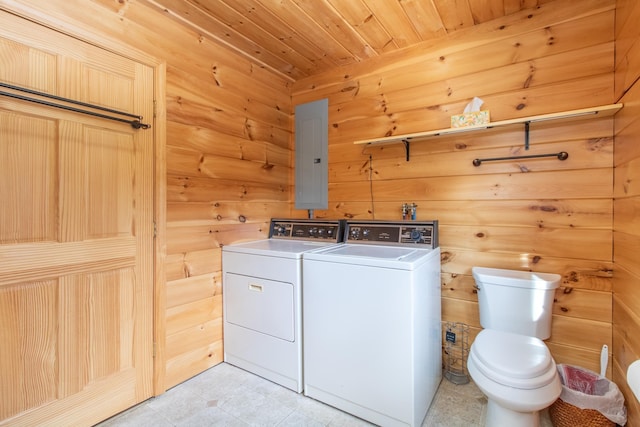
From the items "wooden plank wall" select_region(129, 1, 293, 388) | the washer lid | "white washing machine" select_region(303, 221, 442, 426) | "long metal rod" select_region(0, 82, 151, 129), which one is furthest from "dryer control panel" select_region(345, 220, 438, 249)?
"long metal rod" select_region(0, 82, 151, 129)

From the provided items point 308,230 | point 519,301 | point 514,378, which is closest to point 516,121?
point 519,301

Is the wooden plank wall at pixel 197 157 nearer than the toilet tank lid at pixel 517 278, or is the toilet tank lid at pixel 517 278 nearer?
the toilet tank lid at pixel 517 278

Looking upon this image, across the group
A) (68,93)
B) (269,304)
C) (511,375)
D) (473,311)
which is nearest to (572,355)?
(473,311)

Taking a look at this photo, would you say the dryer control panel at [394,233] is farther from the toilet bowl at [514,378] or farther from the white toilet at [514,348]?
the toilet bowl at [514,378]

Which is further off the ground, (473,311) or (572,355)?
(473,311)

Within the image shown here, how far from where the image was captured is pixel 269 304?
1936 millimetres

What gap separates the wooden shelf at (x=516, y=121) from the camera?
4.99 ft

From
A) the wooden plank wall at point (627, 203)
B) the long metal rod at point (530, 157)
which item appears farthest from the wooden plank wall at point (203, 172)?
the wooden plank wall at point (627, 203)

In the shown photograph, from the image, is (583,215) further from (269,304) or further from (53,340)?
(53,340)

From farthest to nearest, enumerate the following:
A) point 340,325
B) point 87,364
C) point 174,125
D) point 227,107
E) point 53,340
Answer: point 227,107, point 174,125, point 340,325, point 87,364, point 53,340

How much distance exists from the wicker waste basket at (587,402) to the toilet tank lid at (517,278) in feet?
1.57

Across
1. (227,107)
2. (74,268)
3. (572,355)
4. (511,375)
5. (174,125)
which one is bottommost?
(572,355)

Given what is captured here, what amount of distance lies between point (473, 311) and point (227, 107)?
227 centimetres

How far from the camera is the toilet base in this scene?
1342mm
